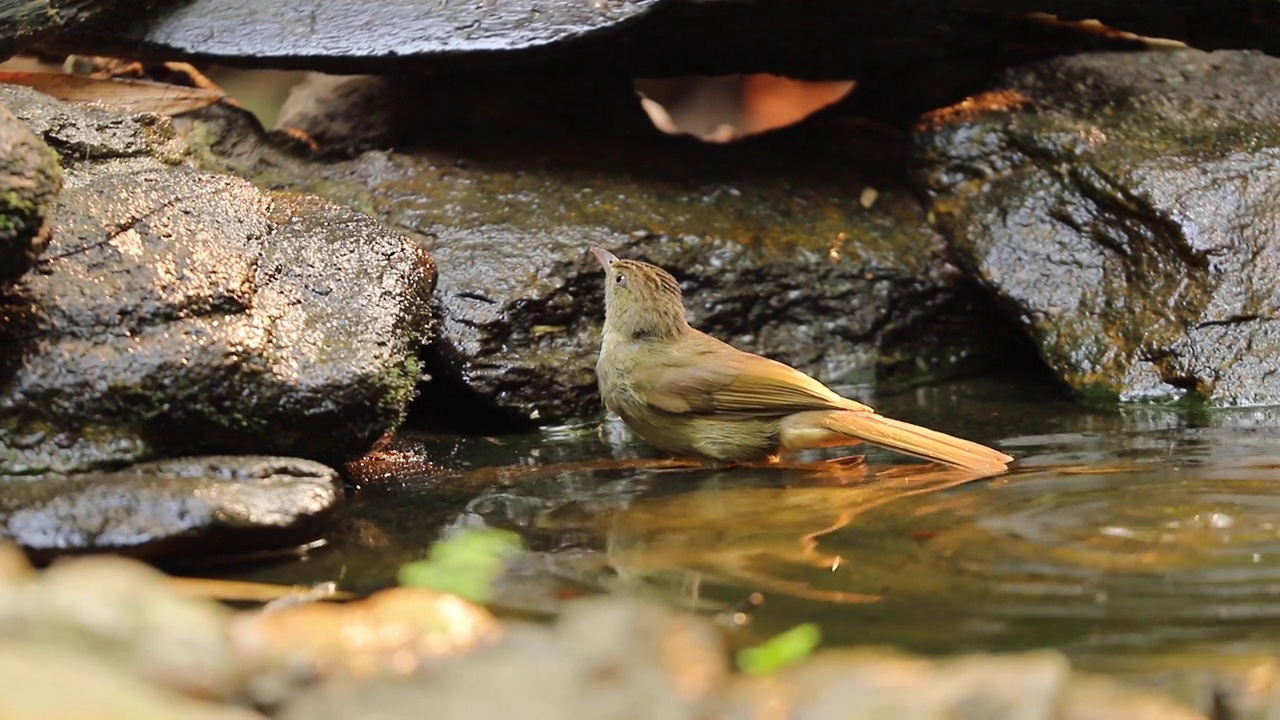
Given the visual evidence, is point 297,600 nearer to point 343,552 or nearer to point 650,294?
point 343,552

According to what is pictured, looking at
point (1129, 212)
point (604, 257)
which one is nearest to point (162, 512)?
point (604, 257)

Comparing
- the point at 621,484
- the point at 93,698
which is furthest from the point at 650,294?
the point at 93,698

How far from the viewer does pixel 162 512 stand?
335cm

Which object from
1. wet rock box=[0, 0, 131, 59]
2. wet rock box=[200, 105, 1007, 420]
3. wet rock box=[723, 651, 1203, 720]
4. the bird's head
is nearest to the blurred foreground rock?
wet rock box=[723, 651, 1203, 720]

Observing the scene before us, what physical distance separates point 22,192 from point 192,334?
2.33 feet

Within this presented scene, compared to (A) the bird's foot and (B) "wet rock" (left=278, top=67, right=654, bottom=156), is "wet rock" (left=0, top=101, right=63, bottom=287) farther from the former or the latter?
(B) "wet rock" (left=278, top=67, right=654, bottom=156)

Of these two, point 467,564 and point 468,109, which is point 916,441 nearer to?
point 467,564

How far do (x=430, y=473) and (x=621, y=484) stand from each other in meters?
0.76

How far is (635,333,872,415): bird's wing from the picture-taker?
4.98 metres

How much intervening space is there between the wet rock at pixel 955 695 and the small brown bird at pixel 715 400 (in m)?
2.48

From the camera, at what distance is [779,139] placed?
7.42 metres

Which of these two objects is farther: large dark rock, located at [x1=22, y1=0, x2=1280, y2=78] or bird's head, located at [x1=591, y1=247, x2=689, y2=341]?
large dark rock, located at [x1=22, y1=0, x2=1280, y2=78]

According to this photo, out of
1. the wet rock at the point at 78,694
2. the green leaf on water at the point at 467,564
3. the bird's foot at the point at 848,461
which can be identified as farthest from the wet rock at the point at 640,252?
the wet rock at the point at 78,694

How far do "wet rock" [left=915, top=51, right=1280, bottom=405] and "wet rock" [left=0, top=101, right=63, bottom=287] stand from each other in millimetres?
4483
